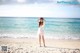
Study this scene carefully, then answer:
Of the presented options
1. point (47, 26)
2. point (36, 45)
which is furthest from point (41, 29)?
point (36, 45)

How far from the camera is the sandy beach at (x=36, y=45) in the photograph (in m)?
2.95

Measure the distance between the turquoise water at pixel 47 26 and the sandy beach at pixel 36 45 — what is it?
9 cm

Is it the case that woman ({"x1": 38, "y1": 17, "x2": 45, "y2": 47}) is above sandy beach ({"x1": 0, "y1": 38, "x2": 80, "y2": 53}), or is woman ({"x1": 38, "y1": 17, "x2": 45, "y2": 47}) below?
above

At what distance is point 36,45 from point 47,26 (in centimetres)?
32

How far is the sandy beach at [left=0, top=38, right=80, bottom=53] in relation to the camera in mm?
2949

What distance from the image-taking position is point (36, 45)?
9.87 ft

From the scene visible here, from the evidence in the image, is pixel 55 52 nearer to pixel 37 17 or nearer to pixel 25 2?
pixel 37 17

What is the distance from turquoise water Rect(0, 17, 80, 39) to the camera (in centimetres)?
296

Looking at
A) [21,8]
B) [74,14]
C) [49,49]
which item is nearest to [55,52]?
[49,49]

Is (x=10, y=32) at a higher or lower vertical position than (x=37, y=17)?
lower

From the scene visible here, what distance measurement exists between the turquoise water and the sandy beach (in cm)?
9

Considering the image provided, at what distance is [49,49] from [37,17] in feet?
1.62

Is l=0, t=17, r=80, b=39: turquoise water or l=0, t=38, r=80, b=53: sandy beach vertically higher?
l=0, t=17, r=80, b=39: turquoise water

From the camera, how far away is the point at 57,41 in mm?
2973
